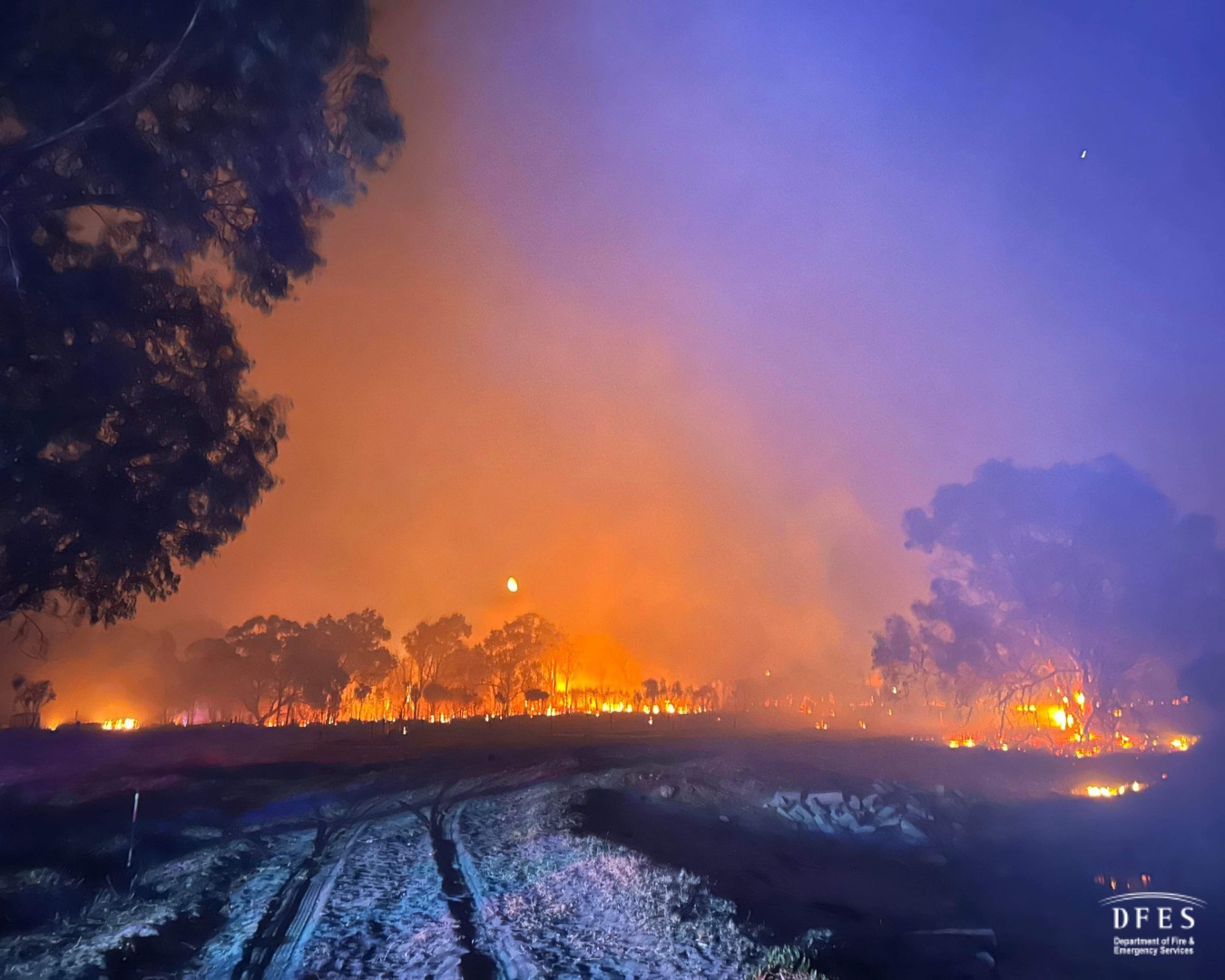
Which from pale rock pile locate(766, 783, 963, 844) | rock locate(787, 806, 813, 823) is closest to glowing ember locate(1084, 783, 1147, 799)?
pale rock pile locate(766, 783, 963, 844)

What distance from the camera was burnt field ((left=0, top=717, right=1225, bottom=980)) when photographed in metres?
10.9

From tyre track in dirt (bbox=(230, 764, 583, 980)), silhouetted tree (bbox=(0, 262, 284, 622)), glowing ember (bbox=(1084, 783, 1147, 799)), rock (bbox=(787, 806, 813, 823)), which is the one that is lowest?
glowing ember (bbox=(1084, 783, 1147, 799))

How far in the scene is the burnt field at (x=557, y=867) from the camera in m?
10.9

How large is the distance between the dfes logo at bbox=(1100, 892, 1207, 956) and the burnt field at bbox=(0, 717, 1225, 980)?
51 cm

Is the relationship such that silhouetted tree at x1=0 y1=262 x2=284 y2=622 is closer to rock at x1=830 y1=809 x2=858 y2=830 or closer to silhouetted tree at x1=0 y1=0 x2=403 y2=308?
silhouetted tree at x1=0 y1=0 x2=403 y2=308

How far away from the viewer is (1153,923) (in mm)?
20891

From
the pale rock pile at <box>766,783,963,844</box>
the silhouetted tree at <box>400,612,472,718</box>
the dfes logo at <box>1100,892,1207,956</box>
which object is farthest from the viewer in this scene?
the silhouetted tree at <box>400,612,472,718</box>

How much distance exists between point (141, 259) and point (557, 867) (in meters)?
19.9

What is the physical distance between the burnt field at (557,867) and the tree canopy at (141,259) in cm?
847

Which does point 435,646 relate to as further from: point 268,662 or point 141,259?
point 141,259

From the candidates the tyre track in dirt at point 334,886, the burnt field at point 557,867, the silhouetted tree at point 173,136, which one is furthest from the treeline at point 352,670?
the silhouetted tree at point 173,136

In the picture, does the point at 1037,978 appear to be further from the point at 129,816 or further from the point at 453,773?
the point at 453,773

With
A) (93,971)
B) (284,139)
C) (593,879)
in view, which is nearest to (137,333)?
(284,139)

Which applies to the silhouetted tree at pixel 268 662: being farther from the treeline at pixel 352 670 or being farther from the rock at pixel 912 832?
the rock at pixel 912 832
